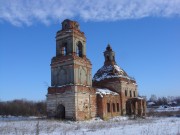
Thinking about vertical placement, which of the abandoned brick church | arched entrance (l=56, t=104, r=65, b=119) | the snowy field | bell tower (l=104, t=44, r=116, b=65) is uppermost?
bell tower (l=104, t=44, r=116, b=65)

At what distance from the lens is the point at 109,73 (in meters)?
36.5

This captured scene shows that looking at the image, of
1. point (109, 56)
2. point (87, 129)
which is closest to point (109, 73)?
point (109, 56)

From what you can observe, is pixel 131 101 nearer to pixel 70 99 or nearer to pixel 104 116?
pixel 104 116

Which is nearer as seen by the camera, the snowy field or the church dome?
the snowy field

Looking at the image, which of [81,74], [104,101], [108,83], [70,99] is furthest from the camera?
[108,83]

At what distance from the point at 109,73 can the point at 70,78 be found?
36.3 ft

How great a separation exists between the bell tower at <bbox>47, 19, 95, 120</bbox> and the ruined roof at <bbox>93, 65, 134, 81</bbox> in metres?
7.25

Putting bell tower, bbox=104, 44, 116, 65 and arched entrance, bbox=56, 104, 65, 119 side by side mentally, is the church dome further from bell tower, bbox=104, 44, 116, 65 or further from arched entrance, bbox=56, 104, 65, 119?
arched entrance, bbox=56, 104, 65, 119

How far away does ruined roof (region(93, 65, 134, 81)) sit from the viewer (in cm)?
3575

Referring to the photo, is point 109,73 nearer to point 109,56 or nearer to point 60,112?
point 109,56

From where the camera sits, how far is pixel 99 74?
3753 centimetres

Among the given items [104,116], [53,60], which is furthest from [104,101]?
[53,60]

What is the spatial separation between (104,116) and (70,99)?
17.7 ft

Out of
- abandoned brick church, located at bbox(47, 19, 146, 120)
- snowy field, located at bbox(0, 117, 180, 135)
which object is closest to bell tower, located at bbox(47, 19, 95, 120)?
abandoned brick church, located at bbox(47, 19, 146, 120)
